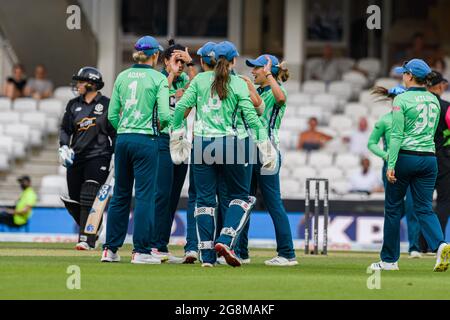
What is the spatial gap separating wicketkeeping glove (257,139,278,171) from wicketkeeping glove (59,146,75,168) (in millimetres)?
3306

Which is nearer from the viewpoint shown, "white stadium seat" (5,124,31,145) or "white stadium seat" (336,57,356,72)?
"white stadium seat" (5,124,31,145)

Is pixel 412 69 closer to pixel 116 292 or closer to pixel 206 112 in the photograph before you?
pixel 206 112

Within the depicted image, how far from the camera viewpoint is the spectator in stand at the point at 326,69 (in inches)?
1083

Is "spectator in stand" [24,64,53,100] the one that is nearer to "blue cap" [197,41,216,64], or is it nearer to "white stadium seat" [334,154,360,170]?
"white stadium seat" [334,154,360,170]

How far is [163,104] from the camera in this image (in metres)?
13.2

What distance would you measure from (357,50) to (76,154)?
1404 centimetres

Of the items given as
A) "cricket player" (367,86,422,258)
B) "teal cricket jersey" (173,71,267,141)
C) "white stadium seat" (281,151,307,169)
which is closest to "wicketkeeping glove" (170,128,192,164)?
"teal cricket jersey" (173,71,267,141)

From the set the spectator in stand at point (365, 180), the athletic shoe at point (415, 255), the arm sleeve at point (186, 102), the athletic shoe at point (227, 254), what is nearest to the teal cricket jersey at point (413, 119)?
the athletic shoe at point (227, 254)

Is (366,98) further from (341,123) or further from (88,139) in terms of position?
(88,139)

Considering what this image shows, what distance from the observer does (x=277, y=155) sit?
1359 centimetres

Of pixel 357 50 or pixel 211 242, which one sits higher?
pixel 357 50

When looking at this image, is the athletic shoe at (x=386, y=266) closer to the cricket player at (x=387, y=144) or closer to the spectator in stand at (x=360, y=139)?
the cricket player at (x=387, y=144)

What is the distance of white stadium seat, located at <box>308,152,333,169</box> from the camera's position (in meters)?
24.1
